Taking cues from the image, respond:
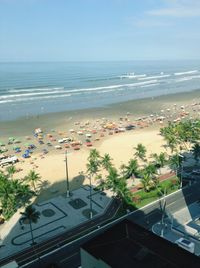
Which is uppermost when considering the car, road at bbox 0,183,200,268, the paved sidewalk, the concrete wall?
the concrete wall

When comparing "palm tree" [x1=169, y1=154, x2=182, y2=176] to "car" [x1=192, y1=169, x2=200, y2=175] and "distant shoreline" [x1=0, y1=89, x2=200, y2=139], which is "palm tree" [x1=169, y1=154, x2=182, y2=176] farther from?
"distant shoreline" [x1=0, y1=89, x2=200, y2=139]

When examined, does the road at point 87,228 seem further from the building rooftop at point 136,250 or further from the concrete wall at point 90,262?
the building rooftop at point 136,250

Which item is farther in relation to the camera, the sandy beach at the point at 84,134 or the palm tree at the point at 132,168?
the sandy beach at the point at 84,134

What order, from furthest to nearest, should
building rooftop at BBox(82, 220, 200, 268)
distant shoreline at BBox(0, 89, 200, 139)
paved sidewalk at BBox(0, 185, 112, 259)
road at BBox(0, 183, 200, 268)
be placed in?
distant shoreline at BBox(0, 89, 200, 139)
paved sidewalk at BBox(0, 185, 112, 259)
road at BBox(0, 183, 200, 268)
building rooftop at BBox(82, 220, 200, 268)

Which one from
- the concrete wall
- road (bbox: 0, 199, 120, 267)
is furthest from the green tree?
the concrete wall

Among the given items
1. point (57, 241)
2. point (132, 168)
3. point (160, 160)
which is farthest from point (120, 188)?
point (160, 160)

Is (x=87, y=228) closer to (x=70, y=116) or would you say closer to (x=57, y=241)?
(x=57, y=241)

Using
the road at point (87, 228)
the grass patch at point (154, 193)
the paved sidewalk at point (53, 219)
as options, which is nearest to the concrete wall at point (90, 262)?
the road at point (87, 228)
